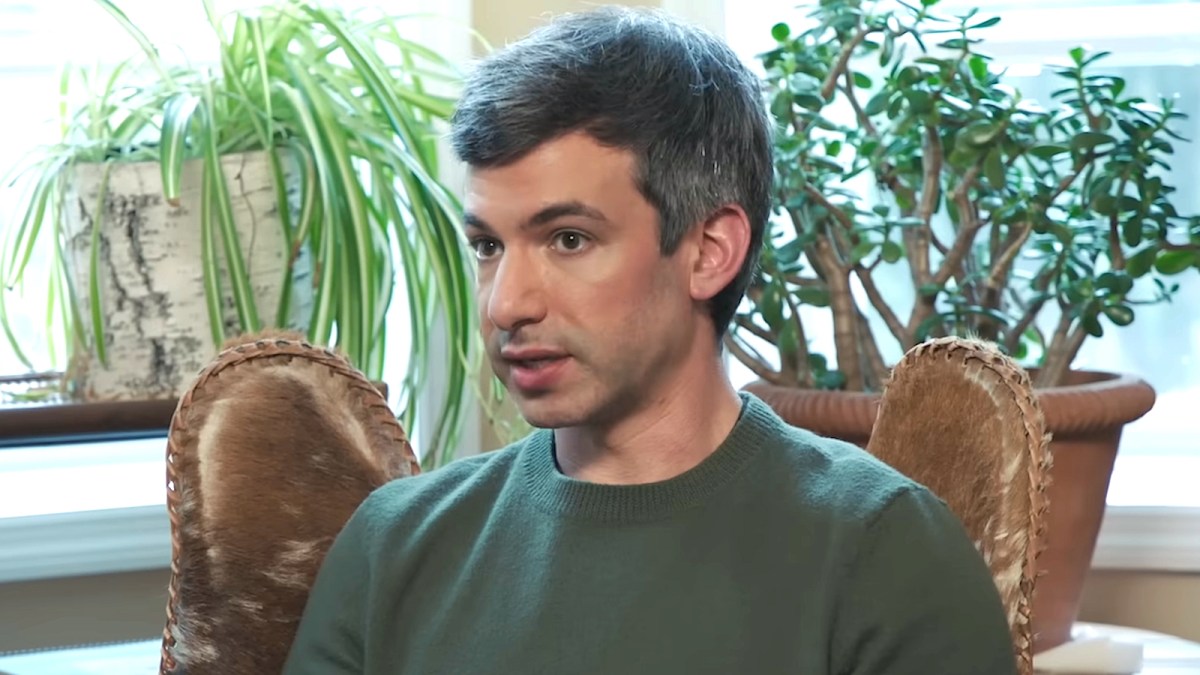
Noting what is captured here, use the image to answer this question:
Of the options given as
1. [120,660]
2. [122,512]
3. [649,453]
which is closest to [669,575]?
[649,453]

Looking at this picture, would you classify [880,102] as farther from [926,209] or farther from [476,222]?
[476,222]

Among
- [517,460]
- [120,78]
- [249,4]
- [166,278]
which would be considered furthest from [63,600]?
[517,460]

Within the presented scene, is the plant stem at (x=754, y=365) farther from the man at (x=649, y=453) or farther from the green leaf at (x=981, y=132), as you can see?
the man at (x=649, y=453)

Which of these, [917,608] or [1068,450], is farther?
[1068,450]

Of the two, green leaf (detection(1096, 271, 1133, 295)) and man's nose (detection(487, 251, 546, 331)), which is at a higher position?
man's nose (detection(487, 251, 546, 331))

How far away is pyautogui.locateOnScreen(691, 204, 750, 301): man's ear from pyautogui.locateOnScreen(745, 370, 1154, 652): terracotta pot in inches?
25.1

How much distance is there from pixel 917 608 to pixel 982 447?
0.67ft

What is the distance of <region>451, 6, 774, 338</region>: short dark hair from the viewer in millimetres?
1159

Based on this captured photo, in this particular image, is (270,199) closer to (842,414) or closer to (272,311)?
(272,311)

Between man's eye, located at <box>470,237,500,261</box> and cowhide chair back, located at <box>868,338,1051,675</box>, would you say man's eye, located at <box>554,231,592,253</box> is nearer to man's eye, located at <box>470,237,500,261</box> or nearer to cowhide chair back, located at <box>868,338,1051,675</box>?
man's eye, located at <box>470,237,500,261</box>

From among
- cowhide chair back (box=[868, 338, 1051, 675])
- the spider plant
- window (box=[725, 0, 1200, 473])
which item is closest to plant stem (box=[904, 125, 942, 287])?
window (box=[725, 0, 1200, 473])

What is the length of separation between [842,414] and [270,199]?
69cm

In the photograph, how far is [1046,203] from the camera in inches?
74.2

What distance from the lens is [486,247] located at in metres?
1.20
